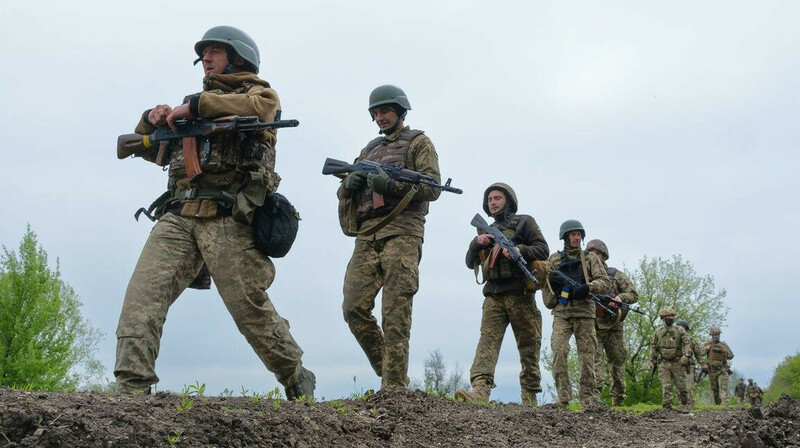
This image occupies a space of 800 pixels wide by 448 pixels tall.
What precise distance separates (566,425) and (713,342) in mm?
18450

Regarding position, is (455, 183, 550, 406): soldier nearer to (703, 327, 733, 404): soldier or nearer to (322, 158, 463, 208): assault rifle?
(322, 158, 463, 208): assault rifle

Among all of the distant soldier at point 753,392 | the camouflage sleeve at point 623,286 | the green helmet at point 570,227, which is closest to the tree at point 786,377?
the distant soldier at point 753,392

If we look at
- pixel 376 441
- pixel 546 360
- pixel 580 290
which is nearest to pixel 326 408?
pixel 376 441

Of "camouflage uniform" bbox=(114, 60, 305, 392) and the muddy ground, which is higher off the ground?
"camouflage uniform" bbox=(114, 60, 305, 392)

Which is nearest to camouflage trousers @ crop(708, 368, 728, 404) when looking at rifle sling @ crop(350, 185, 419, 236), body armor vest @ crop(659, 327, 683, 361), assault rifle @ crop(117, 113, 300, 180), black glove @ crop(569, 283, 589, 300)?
body armor vest @ crop(659, 327, 683, 361)

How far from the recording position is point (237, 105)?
5.71 m

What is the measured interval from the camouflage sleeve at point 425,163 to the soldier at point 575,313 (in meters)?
2.89

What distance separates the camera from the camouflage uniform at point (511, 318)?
8.64 meters

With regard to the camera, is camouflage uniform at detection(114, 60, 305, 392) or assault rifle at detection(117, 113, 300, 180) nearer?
camouflage uniform at detection(114, 60, 305, 392)

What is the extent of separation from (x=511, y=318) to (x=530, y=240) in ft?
3.02

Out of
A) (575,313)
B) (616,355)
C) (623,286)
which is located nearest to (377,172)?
(575,313)

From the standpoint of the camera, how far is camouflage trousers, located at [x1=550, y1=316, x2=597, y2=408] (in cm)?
976

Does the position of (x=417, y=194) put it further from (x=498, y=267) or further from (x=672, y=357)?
(x=672, y=357)

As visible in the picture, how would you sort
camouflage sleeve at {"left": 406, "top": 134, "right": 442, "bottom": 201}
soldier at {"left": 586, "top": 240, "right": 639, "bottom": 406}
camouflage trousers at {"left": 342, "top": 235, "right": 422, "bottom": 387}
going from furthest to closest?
soldier at {"left": 586, "top": 240, "right": 639, "bottom": 406}
camouflage sleeve at {"left": 406, "top": 134, "right": 442, "bottom": 201}
camouflage trousers at {"left": 342, "top": 235, "right": 422, "bottom": 387}
